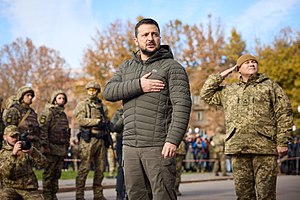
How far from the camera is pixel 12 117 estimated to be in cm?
908

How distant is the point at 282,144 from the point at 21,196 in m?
3.77

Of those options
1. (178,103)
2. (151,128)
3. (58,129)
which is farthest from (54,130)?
(178,103)

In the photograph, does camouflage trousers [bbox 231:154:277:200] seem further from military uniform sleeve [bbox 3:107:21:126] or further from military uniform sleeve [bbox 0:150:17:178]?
military uniform sleeve [bbox 3:107:21:126]

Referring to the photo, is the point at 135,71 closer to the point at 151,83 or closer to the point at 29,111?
the point at 151,83

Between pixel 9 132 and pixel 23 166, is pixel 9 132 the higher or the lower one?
the higher one

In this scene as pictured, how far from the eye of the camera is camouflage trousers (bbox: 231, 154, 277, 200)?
6.03 m

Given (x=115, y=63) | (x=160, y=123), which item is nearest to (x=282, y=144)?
(x=160, y=123)

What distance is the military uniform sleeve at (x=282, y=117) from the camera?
599 centimetres

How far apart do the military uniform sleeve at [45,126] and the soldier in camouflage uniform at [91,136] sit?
0.71m

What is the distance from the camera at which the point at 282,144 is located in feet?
19.6

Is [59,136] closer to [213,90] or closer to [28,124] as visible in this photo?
[28,124]

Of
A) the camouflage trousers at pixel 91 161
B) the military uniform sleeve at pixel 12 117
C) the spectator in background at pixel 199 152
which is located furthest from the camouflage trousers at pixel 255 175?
the spectator in background at pixel 199 152

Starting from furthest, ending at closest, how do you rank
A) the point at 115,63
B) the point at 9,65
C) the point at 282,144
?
the point at 9,65, the point at 115,63, the point at 282,144

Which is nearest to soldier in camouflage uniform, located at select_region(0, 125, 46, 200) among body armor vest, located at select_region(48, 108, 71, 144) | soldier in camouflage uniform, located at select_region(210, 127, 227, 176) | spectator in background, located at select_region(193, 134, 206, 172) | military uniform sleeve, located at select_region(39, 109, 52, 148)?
military uniform sleeve, located at select_region(39, 109, 52, 148)
